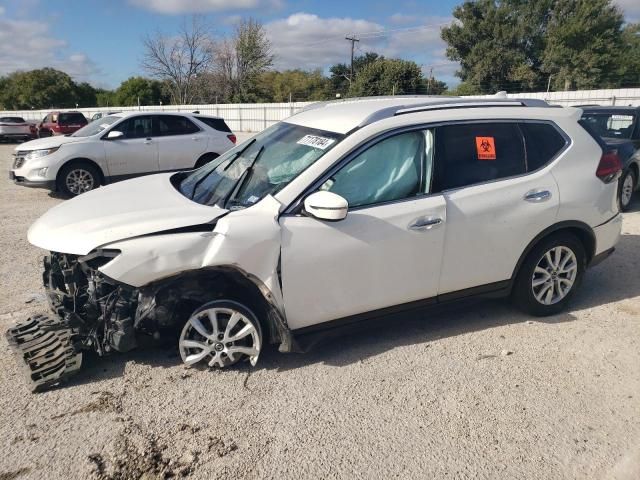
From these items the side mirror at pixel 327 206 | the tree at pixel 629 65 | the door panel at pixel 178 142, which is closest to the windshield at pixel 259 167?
the side mirror at pixel 327 206

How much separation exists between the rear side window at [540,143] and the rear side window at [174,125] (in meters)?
8.05

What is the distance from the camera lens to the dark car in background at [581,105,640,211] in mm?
8047

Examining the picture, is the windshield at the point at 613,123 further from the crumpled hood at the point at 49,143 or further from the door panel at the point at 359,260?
the crumpled hood at the point at 49,143

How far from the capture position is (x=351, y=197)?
11.1 ft

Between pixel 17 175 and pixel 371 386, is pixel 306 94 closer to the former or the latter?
pixel 17 175

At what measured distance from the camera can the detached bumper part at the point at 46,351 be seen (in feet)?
10.3

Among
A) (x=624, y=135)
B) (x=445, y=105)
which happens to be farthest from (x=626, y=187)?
(x=445, y=105)

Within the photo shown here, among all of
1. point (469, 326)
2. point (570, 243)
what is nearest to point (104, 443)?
point (469, 326)

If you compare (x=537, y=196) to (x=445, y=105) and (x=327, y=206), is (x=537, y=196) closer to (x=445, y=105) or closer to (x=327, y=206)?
(x=445, y=105)

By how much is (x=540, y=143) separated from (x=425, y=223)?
136cm

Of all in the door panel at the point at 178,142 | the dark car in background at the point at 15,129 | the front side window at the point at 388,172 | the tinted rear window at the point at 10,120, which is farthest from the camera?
the tinted rear window at the point at 10,120

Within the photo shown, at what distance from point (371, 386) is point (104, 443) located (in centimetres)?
163

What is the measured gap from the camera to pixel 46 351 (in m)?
3.31

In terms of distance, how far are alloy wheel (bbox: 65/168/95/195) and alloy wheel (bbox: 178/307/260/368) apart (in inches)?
288
